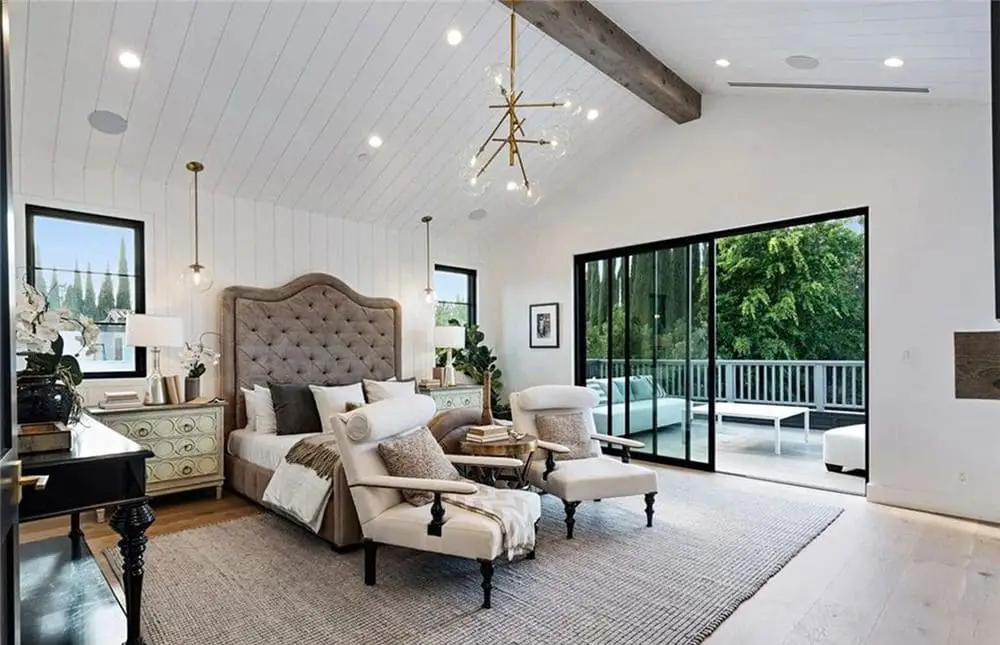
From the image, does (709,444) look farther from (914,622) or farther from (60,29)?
(60,29)

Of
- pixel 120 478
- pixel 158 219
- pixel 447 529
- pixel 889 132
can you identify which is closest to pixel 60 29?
pixel 158 219

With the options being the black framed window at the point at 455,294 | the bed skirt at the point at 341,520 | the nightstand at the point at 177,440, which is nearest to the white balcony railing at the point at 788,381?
the black framed window at the point at 455,294

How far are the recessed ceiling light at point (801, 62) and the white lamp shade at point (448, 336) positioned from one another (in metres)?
4.12

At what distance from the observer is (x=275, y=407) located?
4.94 metres

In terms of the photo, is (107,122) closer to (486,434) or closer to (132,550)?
(132,550)

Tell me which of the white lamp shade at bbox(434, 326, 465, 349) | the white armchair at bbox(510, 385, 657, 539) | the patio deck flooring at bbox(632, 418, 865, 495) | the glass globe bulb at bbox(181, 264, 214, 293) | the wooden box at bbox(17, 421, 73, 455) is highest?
the glass globe bulb at bbox(181, 264, 214, 293)

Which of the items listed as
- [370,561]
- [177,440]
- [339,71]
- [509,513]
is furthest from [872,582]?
[177,440]

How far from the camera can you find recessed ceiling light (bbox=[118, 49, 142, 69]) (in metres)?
3.57

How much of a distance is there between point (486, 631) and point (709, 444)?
13.0 feet

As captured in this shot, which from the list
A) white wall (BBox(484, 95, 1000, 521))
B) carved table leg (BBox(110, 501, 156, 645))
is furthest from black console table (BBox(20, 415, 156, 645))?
white wall (BBox(484, 95, 1000, 521))

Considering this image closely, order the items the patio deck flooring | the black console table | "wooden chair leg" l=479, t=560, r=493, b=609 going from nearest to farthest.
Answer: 1. the black console table
2. "wooden chair leg" l=479, t=560, r=493, b=609
3. the patio deck flooring

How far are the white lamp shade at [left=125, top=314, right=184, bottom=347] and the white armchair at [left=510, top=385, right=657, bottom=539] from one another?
2.76m

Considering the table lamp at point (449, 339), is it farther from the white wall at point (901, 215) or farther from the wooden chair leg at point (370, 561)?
the wooden chair leg at point (370, 561)

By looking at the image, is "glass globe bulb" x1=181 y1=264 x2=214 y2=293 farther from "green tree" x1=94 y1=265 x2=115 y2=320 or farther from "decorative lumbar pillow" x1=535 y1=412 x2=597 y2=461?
"decorative lumbar pillow" x1=535 y1=412 x2=597 y2=461
